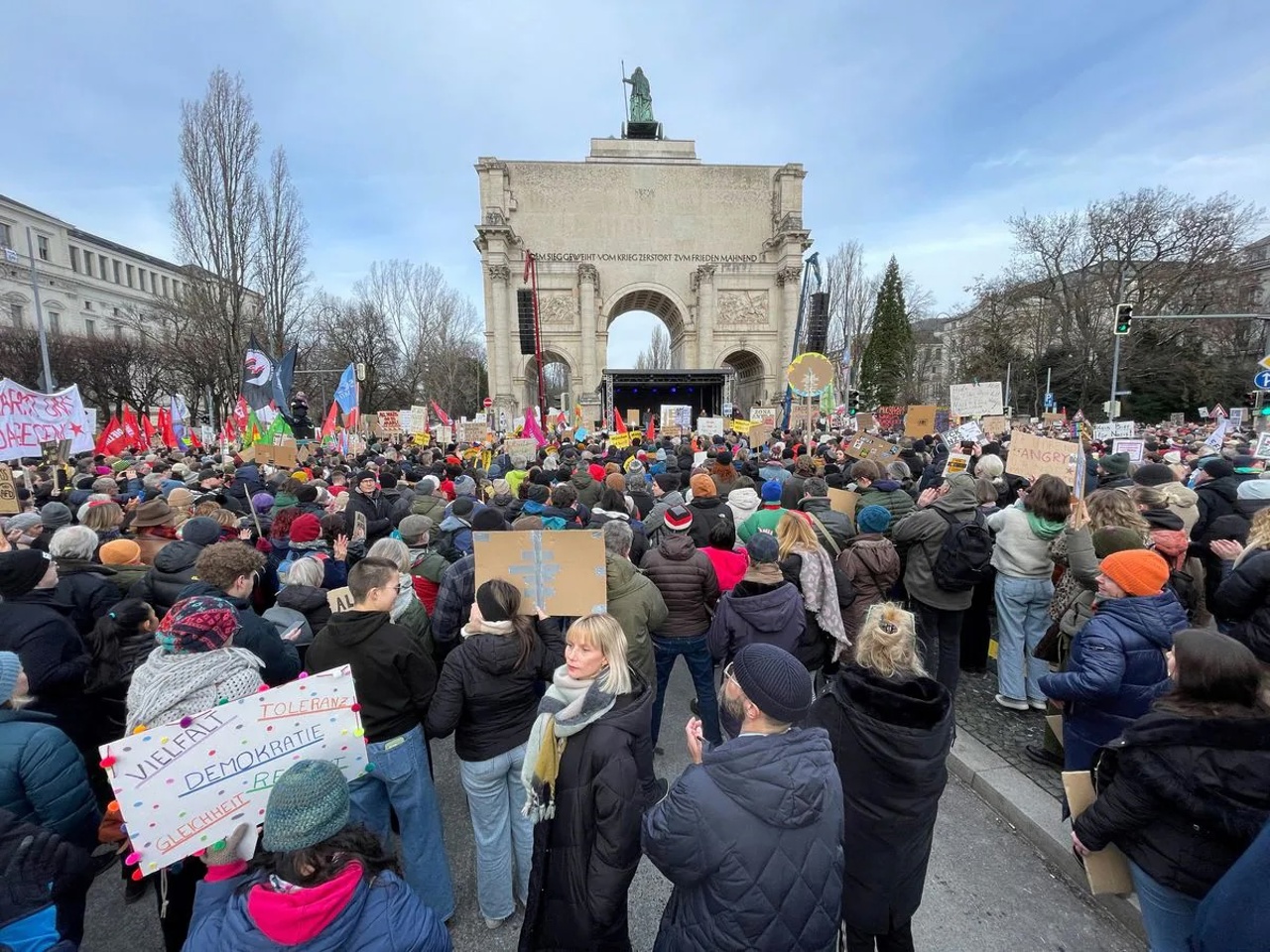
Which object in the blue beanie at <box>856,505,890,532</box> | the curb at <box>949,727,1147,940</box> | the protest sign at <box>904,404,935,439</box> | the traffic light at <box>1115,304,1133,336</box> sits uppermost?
→ the traffic light at <box>1115,304,1133,336</box>

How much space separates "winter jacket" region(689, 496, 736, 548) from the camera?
5.50 metres

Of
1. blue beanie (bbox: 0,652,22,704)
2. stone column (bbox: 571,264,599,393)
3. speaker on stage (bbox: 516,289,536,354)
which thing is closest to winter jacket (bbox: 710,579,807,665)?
blue beanie (bbox: 0,652,22,704)

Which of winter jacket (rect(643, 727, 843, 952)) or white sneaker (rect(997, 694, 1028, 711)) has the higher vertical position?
winter jacket (rect(643, 727, 843, 952))

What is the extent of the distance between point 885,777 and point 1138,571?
1795mm

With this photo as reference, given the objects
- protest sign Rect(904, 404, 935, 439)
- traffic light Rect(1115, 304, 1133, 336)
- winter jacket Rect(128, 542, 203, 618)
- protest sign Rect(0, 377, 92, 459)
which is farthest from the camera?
traffic light Rect(1115, 304, 1133, 336)

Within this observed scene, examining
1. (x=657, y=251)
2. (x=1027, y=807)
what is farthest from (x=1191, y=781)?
(x=657, y=251)

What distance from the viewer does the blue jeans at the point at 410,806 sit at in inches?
108

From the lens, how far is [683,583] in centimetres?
420

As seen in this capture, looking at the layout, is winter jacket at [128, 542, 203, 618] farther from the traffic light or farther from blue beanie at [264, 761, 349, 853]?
the traffic light

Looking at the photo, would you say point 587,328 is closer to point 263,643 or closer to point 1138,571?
point 263,643

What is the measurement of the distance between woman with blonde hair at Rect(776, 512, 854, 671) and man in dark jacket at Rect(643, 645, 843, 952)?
2.26m

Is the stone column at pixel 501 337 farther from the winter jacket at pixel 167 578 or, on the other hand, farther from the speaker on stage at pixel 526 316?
the winter jacket at pixel 167 578

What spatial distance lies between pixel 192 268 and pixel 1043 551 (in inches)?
1154

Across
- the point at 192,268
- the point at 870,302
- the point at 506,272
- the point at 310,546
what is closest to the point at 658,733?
the point at 310,546
